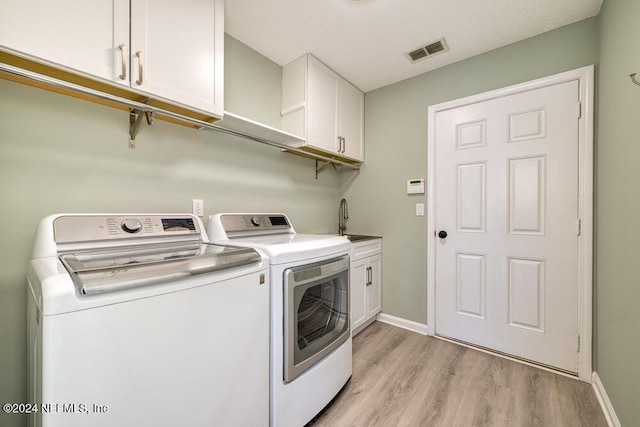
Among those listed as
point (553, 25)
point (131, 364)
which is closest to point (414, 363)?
point (131, 364)

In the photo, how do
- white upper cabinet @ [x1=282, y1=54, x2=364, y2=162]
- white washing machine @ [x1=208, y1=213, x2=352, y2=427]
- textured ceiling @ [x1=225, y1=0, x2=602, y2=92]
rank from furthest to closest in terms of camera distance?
white upper cabinet @ [x1=282, y1=54, x2=364, y2=162] → textured ceiling @ [x1=225, y1=0, x2=602, y2=92] → white washing machine @ [x1=208, y1=213, x2=352, y2=427]

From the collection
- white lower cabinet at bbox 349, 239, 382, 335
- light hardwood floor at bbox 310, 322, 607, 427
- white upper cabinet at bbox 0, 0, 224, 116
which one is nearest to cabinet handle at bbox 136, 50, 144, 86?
white upper cabinet at bbox 0, 0, 224, 116

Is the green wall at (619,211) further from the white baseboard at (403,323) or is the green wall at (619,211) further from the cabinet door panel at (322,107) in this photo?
the cabinet door panel at (322,107)

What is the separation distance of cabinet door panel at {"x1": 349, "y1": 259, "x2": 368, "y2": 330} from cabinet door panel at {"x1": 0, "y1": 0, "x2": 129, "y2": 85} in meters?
1.97

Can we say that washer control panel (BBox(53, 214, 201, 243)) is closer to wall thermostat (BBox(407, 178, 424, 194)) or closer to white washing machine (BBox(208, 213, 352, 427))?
white washing machine (BBox(208, 213, 352, 427))

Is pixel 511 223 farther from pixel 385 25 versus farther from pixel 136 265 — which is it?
pixel 136 265

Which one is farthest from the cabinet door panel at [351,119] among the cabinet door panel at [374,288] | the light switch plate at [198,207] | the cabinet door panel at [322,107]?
the light switch plate at [198,207]

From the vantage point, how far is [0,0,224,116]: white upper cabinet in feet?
3.10

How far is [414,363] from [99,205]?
2.25 meters

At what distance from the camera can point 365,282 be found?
240 cm

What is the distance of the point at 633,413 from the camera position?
1131 mm

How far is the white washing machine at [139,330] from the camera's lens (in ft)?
2.24

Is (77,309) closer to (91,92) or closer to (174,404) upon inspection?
(174,404)

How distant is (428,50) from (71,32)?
87.8 inches
